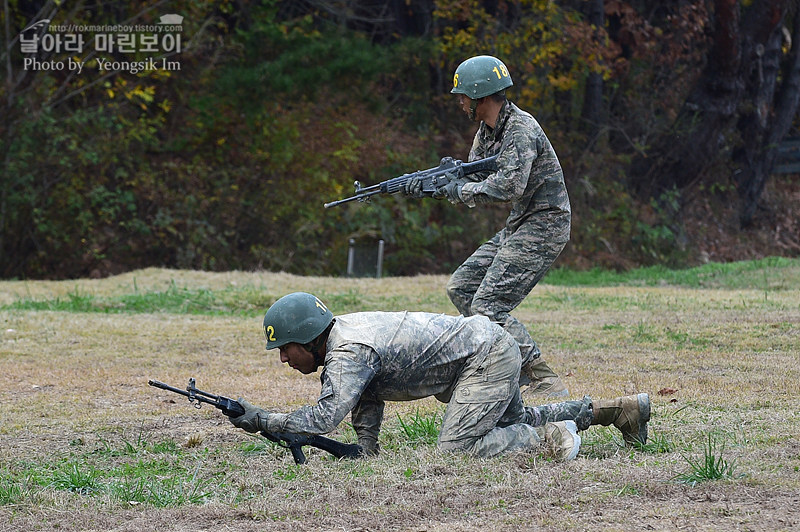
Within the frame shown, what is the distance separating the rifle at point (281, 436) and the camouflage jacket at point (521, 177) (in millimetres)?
1995

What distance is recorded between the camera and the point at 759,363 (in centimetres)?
812

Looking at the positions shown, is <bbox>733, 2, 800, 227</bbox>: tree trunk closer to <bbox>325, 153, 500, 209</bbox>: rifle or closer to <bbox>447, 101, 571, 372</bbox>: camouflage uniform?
<bbox>447, 101, 571, 372</bbox>: camouflage uniform

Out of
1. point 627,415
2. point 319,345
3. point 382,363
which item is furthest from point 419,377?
point 627,415

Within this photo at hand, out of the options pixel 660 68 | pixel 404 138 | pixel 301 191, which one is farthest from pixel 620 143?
pixel 301 191

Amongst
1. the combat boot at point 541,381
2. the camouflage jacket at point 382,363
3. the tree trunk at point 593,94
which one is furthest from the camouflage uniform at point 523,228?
the tree trunk at point 593,94

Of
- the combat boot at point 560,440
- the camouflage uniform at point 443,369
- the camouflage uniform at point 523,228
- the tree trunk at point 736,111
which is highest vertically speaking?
the tree trunk at point 736,111

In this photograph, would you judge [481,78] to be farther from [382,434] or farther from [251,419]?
[251,419]

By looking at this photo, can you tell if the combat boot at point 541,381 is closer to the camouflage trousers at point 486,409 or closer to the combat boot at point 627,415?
the combat boot at point 627,415

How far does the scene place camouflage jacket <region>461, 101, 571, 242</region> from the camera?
6570mm

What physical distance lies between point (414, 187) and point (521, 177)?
2.25 feet

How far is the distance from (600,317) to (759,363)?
3.20 m

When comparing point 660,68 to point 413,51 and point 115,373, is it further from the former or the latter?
point 115,373

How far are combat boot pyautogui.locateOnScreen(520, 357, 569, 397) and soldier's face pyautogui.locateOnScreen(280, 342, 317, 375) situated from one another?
7.24ft

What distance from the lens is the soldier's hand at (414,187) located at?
22.1ft
